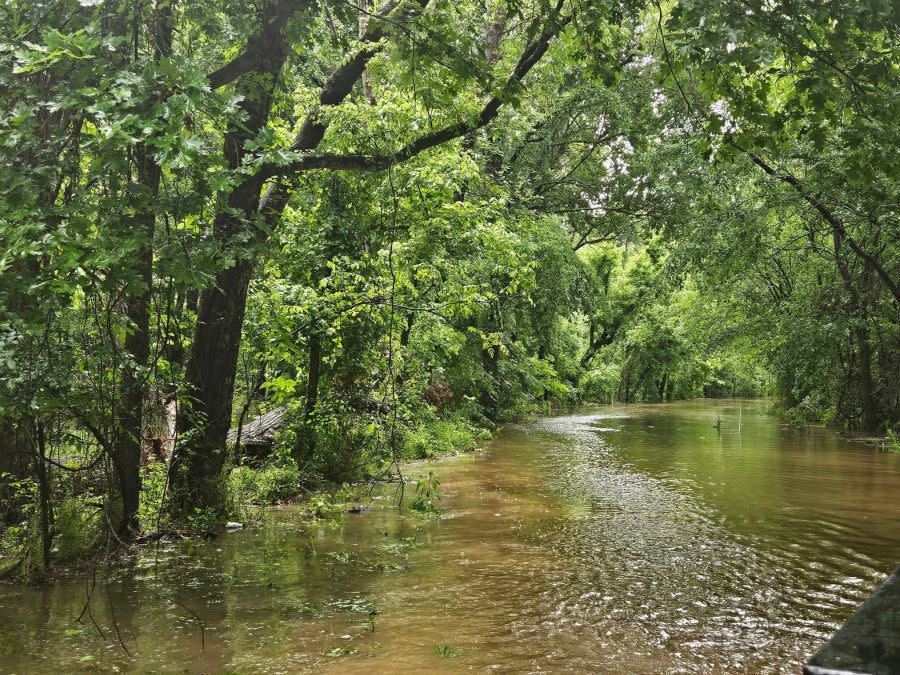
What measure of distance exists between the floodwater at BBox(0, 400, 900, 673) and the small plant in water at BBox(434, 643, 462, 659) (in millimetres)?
20

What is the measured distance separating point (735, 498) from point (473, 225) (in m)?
7.50

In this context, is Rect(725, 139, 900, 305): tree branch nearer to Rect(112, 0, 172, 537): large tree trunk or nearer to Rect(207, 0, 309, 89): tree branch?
Rect(207, 0, 309, 89): tree branch

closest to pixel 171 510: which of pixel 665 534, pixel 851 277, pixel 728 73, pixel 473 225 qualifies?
pixel 665 534

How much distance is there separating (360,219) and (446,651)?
24.9 ft

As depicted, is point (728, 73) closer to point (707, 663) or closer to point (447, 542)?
point (707, 663)

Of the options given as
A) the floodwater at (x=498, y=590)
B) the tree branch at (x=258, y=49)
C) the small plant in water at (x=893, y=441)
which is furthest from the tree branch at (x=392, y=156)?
the small plant in water at (x=893, y=441)

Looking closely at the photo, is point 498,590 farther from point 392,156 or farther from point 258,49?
point 258,49

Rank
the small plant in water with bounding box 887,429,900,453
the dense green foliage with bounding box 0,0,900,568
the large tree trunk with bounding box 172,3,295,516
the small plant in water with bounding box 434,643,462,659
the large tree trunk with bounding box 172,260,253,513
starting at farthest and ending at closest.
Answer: the small plant in water with bounding box 887,429,900,453, the large tree trunk with bounding box 172,260,253,513, the large tree trunk with bounding box 172,3,295,516, the small plant in water with bounding box 434,643,462,659, the dense green foliage with bounding box 0,0,900,568

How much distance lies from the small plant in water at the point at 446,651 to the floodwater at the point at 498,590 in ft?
0.07

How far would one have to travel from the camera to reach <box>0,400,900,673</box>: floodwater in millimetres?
4148

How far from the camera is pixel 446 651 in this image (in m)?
4.15

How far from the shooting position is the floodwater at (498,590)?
4.15 m

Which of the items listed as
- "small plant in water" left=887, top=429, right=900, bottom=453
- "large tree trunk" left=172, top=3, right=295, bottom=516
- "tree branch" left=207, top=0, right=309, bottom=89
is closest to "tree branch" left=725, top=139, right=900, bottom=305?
"small plant in water" left=887, top=429, right=900, bottom=453

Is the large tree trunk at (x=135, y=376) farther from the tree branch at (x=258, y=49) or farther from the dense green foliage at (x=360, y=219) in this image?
the tree branch at (x=258, y=49)
